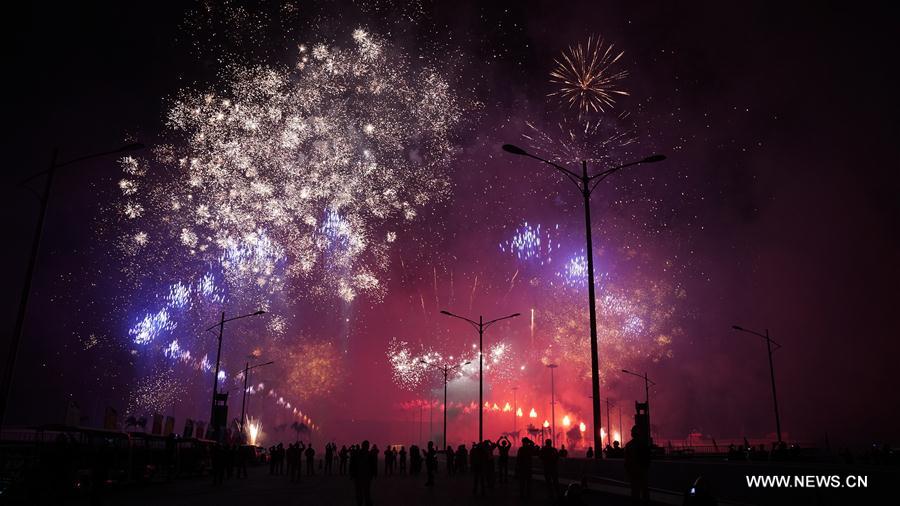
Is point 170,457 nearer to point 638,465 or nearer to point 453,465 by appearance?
point 453,465

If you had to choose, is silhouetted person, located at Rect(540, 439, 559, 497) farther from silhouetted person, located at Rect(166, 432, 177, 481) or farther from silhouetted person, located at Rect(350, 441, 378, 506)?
silhouetted person, located at Rect(166, 432, 177, 481)

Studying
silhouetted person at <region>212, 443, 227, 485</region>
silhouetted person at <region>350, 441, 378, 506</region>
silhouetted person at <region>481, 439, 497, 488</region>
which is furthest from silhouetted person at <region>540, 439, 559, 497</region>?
silhouetted person at <region>212, 443, 227, 485</region>

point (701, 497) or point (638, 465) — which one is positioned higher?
point (638, 465)

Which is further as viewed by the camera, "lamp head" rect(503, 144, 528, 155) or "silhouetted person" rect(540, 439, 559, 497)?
"lamp head" rect(503, 144, 528, 155)

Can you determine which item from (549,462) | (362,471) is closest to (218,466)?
(362,471)

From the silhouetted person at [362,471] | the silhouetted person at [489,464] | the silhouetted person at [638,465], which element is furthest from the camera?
the silhouetted person at [489,464]

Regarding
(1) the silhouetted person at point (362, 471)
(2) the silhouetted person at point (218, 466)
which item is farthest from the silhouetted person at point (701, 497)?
(2) the silhouetted person at point (218, 466)

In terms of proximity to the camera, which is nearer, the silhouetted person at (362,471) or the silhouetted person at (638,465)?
the silhouetted person at (638,465)

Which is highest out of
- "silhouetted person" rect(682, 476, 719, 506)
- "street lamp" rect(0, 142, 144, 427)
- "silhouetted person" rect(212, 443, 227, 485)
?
"street lamp" rect(0, 142, 144, 427)

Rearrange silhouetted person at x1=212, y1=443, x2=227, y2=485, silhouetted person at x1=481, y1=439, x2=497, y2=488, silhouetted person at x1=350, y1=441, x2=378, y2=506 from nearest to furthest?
silhouetted person at x1=350, y1=441, x2=378, y2=506
silhouetted person at x1=481, y1=439, x2=497, y2=488
silhouetted person at x1=212, y1=443, x2=227, y2=485

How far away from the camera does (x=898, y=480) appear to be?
33.7 ft

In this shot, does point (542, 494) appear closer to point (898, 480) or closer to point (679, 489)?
point (679, 489)

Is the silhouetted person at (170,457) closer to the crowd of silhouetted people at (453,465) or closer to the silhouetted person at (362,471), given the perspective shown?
the crowd of silhouetted people at (453,465)

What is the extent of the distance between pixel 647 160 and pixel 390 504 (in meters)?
15.4
